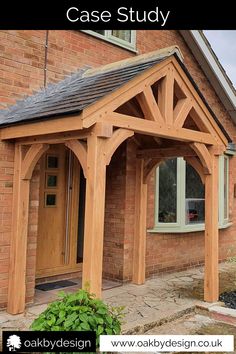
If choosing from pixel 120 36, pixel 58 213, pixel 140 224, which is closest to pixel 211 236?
pixel 140 224

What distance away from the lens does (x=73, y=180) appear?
7430mm

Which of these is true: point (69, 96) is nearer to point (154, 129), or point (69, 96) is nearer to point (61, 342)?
point (154, 129)

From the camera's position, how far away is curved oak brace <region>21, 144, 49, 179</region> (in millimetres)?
5176

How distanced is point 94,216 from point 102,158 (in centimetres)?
66

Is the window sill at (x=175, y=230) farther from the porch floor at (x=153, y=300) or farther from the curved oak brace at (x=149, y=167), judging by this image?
the curved oak brace at (x=149, y=167)

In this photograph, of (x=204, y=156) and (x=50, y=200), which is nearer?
(x=204, y=156)

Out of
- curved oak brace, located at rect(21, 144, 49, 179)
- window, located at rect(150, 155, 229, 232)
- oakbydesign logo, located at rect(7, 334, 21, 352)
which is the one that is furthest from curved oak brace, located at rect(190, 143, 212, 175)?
oakbydesign logo, located at rect(7, 334, 21, 352)

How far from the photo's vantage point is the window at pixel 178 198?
829 cm

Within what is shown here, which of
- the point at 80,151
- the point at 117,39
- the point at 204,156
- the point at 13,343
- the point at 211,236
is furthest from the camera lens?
the point at 117,39

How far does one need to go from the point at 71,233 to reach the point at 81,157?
3.23 m

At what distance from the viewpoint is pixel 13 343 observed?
3.90 m

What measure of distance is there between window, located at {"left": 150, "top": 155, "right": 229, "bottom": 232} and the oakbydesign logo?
4468 millimetres
